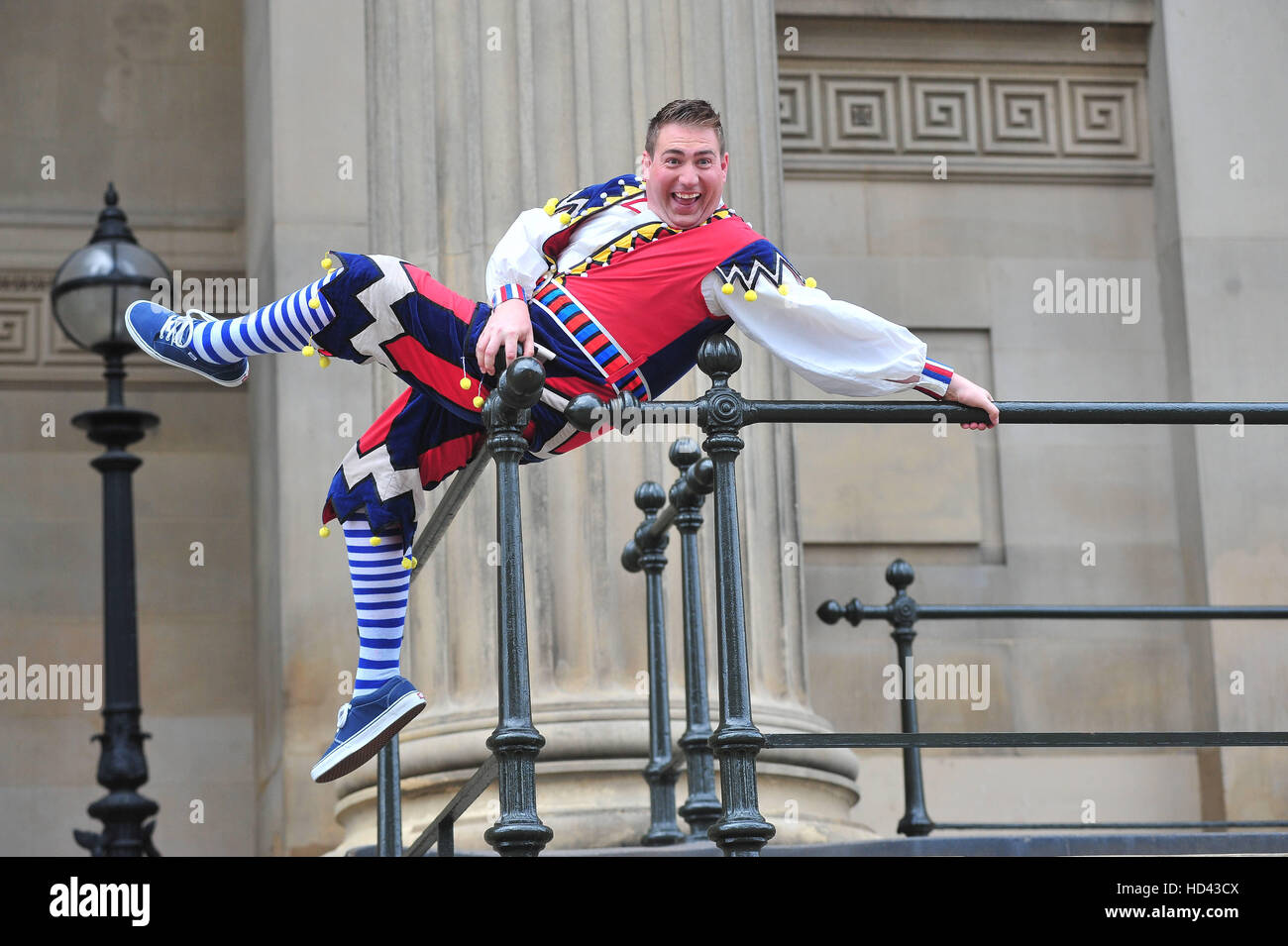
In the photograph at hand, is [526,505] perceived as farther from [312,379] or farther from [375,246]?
[312,379]

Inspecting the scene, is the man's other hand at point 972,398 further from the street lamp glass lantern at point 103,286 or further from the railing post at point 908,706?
the street lamp glass lantern at point 103,286

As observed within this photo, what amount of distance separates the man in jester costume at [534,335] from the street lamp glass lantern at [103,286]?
9.89 feet

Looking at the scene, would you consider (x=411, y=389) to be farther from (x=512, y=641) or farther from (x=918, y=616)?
(x=918, y=616)

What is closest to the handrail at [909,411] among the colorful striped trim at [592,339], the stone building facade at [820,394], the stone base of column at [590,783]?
the colorful striped trim at [592,339]

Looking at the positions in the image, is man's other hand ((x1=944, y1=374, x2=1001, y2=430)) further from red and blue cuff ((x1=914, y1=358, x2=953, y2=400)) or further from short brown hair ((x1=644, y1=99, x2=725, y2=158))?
short brown hair ((x1=644, y1=99, x2=725, y2=158))

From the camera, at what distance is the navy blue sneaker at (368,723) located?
5.02m

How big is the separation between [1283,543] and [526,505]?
13.8 ft

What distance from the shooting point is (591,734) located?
7594mm

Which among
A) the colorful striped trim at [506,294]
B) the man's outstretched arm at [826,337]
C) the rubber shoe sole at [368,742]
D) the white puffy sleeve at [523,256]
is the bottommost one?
the rubber shoe sole at [368,742]

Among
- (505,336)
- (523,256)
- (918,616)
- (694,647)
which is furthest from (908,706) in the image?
(505,336)

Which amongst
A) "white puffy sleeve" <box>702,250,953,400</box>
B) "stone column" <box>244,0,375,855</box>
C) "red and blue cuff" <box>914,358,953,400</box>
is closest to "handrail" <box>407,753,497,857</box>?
"white puffy sleeve" <box>702,250,953,400</box>

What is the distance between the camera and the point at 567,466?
8.09m

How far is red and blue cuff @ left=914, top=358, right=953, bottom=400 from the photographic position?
16.1ft

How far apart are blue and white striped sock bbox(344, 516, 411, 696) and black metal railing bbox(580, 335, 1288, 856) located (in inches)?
34.1
